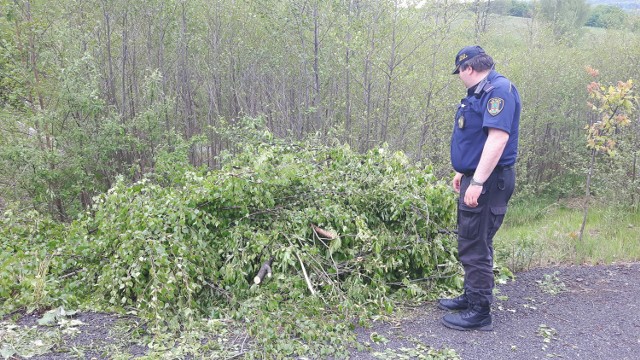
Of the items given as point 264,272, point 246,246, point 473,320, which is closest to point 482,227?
point 473,320

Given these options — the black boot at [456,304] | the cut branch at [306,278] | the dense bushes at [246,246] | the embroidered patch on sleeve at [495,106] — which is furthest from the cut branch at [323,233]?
the embroidered patch on sleeve at [495,106]

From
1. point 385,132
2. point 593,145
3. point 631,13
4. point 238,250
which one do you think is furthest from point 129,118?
point 631,13

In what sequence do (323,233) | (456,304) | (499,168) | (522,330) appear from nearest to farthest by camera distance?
(499,168), (522,330), (456,304), (323,233)

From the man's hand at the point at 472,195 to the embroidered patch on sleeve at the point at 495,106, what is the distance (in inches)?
19.4

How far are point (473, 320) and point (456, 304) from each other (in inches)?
13.3

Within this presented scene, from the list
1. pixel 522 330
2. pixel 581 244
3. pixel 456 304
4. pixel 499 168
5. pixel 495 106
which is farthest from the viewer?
pixel 581 244

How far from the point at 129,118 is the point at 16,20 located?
7.05 ft

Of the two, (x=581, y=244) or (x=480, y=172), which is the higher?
(x=480, y=172)

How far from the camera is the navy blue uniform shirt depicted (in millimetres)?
3121

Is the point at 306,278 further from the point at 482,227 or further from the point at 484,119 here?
the point at 484,119

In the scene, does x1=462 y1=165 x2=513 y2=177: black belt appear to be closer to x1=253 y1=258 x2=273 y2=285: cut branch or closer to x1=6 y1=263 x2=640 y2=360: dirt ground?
x1=6 y1=263 x2=640 y2=360: dirt ground

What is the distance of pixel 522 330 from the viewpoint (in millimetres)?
3422

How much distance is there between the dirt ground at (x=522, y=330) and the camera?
308 centimetres

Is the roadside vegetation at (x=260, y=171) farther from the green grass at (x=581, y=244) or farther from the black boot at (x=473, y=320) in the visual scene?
the black boot at (x=473, y=320)
